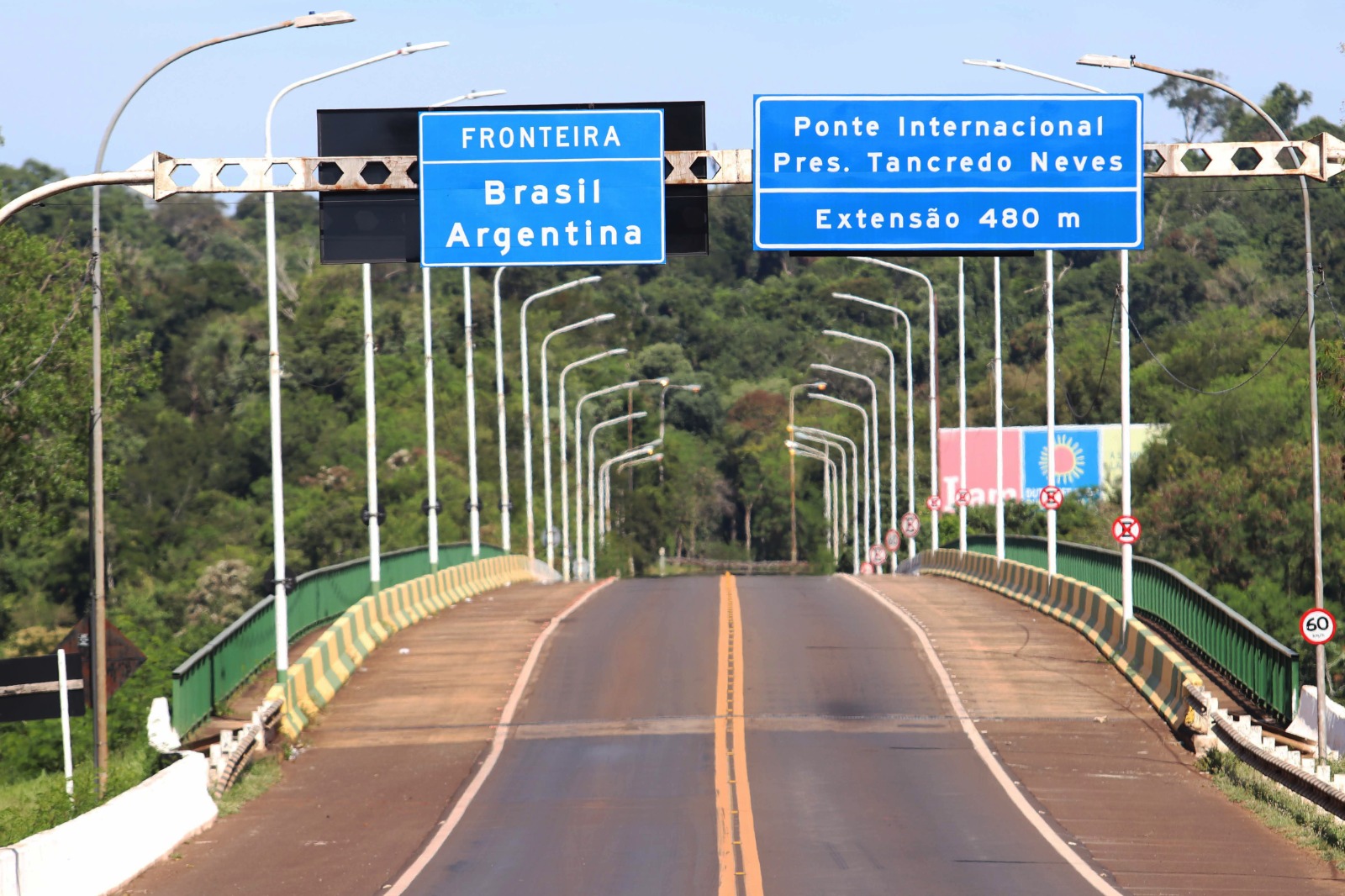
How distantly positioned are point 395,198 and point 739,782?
758 cm

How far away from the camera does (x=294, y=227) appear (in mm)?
172250

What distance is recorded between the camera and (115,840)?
53.9 feet

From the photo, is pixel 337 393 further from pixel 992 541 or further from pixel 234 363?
pixel 992 541

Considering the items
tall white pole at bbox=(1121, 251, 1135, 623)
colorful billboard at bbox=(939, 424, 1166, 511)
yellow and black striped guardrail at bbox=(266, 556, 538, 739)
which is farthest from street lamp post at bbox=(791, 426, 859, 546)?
tall white pole at bbox=(1121, 251, 1135, 623)

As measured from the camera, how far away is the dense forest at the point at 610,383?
5625 cm

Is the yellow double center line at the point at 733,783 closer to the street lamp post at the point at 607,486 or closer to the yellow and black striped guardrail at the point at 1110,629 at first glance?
the yellow and black striped guardrail at the point at 1110,629

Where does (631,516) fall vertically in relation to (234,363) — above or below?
below

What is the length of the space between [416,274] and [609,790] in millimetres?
129493

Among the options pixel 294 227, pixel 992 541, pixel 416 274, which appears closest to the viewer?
pixel 992 541

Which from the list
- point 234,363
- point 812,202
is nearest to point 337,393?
point 234,363

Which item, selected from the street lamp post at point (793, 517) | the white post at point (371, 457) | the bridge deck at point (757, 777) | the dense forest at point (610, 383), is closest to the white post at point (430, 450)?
the white post at point (371, 457)

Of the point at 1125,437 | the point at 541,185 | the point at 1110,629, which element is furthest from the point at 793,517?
the point at 541,185

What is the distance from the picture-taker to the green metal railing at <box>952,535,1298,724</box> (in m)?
24.7

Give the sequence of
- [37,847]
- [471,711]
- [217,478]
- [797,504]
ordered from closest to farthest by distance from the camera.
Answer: [37,847]
[471,711]
[217,478]
[797,504]
